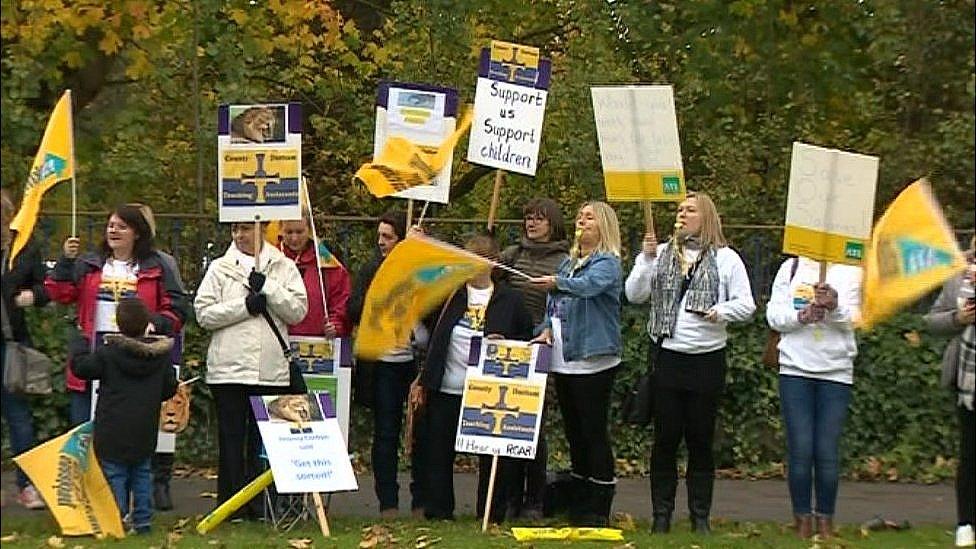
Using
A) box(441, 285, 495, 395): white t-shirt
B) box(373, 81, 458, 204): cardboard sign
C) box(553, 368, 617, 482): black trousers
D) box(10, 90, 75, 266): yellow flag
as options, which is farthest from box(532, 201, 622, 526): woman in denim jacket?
box(10, 90, 75, 266): yellow flag

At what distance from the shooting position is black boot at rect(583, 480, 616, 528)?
392 inches

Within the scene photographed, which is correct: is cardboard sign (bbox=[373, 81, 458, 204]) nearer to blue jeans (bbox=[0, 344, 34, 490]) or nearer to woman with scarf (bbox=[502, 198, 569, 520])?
woman with scarf (bbox=[502, 198, 569, 520])

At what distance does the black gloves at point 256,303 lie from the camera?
9531 mm

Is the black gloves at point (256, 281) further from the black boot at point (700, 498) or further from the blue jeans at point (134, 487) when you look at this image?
the black boot at point (700, 498)

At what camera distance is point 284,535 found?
9.38m

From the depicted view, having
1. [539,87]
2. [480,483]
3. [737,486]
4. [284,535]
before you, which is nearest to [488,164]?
[539,87]

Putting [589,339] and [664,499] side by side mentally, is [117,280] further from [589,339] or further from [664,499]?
[664,499]

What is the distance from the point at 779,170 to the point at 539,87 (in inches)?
179

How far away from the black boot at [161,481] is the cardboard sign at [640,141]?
3264mm

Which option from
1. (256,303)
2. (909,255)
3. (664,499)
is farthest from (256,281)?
(909,255)

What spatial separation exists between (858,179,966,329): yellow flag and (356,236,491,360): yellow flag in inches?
88.5

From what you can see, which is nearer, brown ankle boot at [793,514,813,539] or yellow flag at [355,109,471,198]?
brown ankle boot at [793,514,813,539]

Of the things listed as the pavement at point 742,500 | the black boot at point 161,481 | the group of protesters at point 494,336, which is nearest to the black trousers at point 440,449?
the group of protesters at point 494,336

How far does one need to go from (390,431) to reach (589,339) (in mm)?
1412
